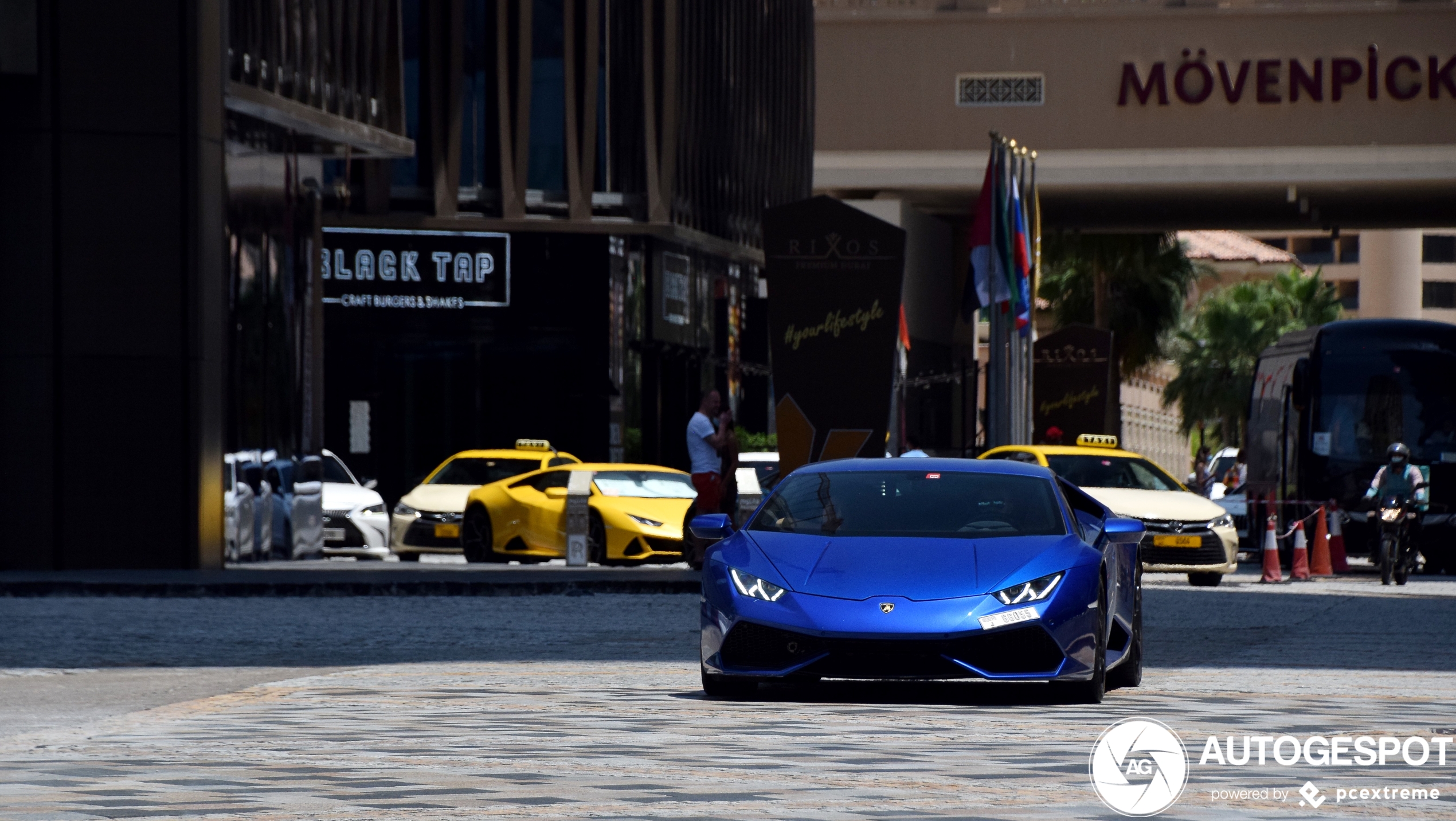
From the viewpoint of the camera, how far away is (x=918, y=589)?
11.3m

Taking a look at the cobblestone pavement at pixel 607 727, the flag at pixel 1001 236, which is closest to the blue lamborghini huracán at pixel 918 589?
the cobblestone pavement at pixel 607 727

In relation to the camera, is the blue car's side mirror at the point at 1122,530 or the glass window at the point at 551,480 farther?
the glass window at the point at 551,480

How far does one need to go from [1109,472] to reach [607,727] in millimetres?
18623

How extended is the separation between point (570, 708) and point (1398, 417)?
23256 millimetres

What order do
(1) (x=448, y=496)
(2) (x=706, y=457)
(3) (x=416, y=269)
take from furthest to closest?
(3) (x=416, y=269)
(1) (x=448, y=496)
(2) (x=706, y=457)

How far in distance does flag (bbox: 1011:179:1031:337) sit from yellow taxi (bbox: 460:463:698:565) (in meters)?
13.8

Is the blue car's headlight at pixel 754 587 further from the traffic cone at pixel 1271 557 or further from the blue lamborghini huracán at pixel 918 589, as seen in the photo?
the traffic cone at pixel 1271 557

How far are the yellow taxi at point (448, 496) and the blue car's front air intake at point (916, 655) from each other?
1903 cm

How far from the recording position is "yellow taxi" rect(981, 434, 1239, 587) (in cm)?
2608

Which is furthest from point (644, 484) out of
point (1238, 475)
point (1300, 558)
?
point (1238, 475)

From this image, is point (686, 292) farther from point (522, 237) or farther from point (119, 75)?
point (119, 75)

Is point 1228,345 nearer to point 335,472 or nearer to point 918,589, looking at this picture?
point 335,472

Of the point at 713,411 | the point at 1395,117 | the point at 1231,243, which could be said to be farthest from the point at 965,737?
the point at 1231,243

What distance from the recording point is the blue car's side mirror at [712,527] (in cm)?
1230
